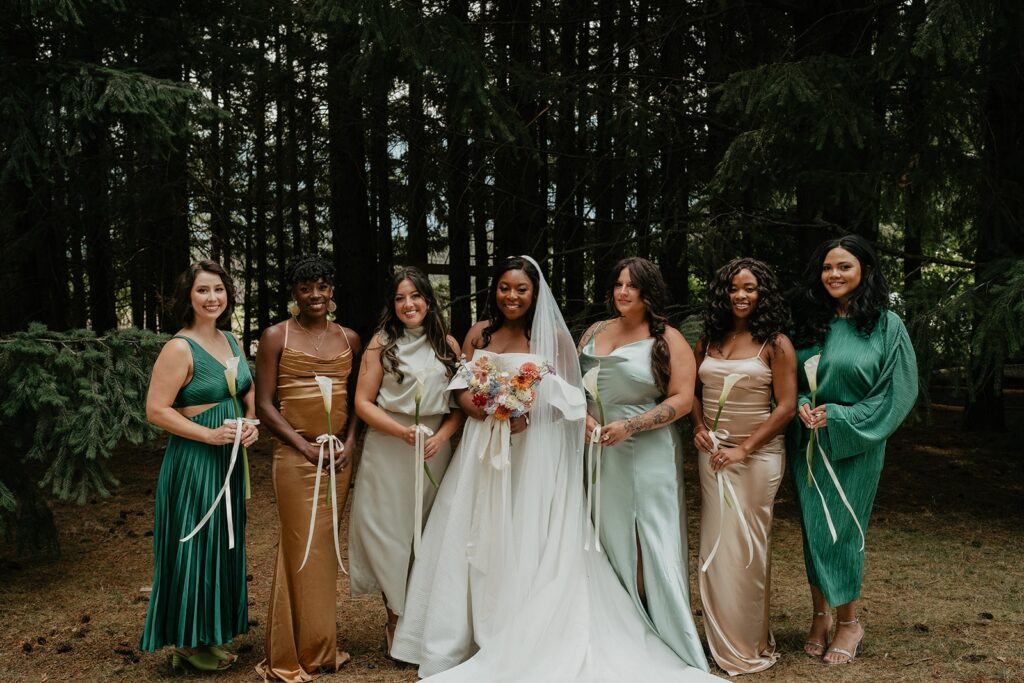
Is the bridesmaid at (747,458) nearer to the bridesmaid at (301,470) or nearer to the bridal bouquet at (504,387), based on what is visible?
the bridal bouquet at (504,387)

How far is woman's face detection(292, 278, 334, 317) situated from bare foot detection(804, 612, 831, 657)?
338 centimetres

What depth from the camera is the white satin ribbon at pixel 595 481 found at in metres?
4.82

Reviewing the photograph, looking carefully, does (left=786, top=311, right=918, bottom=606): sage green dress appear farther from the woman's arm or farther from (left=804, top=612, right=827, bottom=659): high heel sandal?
the woman's arm

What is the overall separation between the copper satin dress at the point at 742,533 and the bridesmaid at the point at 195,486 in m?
2.64

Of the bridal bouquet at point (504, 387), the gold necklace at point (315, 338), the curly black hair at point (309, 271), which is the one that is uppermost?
the curly black hair at point (309, 271)

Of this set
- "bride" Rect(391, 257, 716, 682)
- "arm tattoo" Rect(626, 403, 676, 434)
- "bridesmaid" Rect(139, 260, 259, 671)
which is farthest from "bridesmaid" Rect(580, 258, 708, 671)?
"bridesmaid" Rect(139, 260, 259, 671)

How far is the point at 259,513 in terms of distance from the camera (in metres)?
9.16

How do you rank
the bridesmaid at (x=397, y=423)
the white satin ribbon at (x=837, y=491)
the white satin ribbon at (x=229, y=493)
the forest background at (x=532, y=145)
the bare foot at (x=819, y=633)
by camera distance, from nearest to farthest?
the white satin ribbon at (x=229, y=493)
the white satin ribbon at (x=837, y=491)
the bridesmaid at (x=397, y=423)
the bare foot at (x=819, y=633)
the forest background at (x=532, y=145)

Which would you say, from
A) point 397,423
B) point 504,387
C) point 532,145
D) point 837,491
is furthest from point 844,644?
point 532,145

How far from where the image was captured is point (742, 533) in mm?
4910

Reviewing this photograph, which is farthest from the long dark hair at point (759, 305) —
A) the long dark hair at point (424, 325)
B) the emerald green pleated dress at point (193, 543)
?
the emerald green pleated dress at point (193, 543)

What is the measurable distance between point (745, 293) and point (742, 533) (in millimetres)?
1349

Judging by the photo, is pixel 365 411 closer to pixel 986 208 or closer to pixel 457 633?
pixel 457 633

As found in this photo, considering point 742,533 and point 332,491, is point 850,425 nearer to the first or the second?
point 742,533
